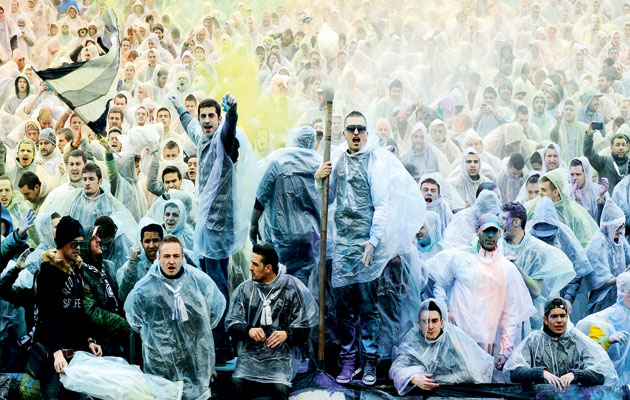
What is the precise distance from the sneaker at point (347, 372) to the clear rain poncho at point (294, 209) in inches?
27.2

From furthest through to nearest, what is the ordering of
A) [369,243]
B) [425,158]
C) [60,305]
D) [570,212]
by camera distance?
1. [425,158]
2. [570,212]
3. [369,243]
4. [60,305]

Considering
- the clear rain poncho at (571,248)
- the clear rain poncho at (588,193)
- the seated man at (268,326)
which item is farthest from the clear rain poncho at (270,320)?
the clear rain poncho at (588,193)

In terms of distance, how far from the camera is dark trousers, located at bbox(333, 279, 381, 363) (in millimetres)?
6406

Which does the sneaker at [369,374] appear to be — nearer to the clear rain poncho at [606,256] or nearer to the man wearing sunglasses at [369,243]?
the man wearing sunglasses at [369,243]

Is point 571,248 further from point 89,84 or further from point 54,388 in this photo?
point 54,388

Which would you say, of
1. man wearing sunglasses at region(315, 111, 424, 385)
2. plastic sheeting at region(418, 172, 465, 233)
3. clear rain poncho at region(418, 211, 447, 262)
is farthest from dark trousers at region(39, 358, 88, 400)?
plastic sheeting at region(418, 172, 465, 233)

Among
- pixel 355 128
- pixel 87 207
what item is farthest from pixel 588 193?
pixel 87 207

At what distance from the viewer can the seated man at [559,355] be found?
638 cm

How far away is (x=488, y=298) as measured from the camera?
21.8 ft

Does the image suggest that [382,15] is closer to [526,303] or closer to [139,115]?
[139,115]

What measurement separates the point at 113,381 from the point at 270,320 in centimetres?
98

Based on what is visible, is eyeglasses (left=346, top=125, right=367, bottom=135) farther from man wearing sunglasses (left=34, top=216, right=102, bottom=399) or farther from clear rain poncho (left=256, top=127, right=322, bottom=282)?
man wearing sunglasses (left=34, top=216, right=102, bottom=399)

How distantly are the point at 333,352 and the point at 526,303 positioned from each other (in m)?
1.27

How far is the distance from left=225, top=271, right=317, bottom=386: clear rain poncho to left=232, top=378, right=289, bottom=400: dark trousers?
0.09ft
